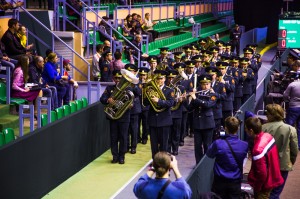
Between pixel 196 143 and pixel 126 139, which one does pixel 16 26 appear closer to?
pixel 126 139

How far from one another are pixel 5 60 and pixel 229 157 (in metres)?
5.74

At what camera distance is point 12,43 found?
1454 cm

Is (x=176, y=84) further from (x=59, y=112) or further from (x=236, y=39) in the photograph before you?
(x=236, y=39)

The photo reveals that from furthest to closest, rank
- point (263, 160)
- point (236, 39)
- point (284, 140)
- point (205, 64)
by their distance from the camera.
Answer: point (236, 39) < point (205, 64) < point (284, 140) < point (263, 160)

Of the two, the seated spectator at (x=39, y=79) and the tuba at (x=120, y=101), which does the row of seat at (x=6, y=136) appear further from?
the tuba at (x=120, y=101)

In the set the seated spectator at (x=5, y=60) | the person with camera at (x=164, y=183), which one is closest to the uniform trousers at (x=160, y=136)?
A: the seated spectator at (x=5, y=60)

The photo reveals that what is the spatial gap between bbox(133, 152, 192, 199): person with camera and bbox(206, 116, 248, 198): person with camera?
6.62ft

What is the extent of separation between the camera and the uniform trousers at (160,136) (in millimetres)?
13602

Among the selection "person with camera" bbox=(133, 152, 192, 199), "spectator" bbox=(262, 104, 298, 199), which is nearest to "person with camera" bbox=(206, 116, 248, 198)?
"spectator" bbox=(262, 104, 298, 199)

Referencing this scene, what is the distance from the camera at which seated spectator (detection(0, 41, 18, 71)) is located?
13352mm

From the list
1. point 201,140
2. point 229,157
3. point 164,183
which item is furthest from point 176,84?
point 164,183

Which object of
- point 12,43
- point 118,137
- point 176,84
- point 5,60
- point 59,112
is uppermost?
point 12,43

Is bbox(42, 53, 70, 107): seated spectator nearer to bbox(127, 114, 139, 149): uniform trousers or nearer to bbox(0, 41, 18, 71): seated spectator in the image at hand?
bbox(0, 41, 18, 71): seated spectator

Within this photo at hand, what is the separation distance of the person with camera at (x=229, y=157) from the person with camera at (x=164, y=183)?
202 cm
